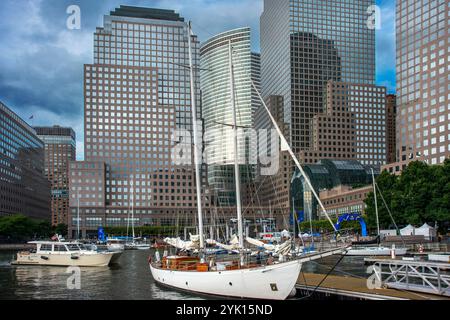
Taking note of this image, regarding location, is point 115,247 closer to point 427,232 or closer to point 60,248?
point 60,248

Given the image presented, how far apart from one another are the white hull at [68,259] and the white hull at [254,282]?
124 ft

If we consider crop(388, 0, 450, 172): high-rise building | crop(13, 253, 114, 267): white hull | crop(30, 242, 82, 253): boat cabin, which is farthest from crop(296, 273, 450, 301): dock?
crop(388, 0, 450, 172): high-rise building

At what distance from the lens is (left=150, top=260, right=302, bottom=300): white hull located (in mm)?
32344

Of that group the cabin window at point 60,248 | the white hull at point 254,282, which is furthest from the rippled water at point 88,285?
the cabin window at point 60,248

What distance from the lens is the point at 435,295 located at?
2992 centimetres

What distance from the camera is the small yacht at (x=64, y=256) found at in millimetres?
72312

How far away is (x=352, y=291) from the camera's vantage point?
3192 centimetres

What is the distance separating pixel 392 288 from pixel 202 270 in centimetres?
1370

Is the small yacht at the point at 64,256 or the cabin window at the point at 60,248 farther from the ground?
the cabin window at the point at 60,248

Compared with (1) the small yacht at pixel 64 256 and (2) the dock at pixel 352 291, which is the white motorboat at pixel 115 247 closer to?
(1) the small yacht at pixel 64 256

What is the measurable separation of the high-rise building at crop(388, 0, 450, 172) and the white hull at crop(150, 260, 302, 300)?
142 meters

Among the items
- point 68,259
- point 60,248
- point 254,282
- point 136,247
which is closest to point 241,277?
point 254,282

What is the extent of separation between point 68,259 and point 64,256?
743mm
